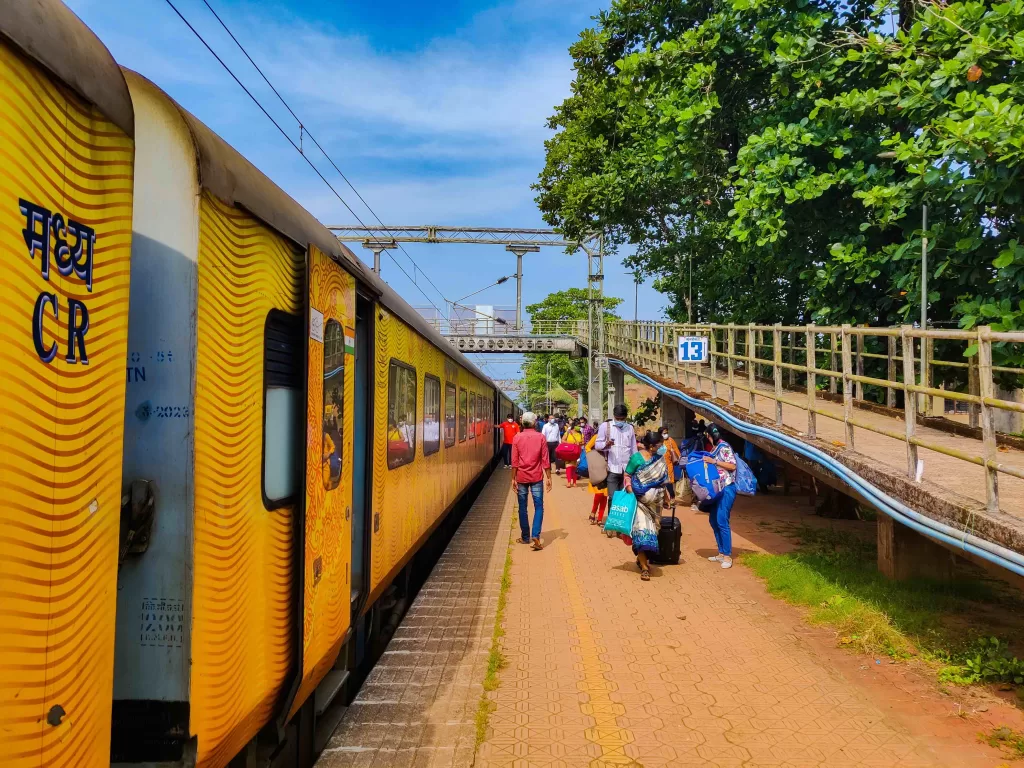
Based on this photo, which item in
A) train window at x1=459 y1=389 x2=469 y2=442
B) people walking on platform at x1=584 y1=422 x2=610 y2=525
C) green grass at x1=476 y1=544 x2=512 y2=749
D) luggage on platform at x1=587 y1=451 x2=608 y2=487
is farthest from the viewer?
people walking on platform at x1=584 y1=422 x2=610 y2=525

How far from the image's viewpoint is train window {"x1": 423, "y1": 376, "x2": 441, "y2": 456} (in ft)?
24.1

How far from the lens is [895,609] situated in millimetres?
6078

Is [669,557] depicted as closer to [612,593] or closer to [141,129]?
[612,593]

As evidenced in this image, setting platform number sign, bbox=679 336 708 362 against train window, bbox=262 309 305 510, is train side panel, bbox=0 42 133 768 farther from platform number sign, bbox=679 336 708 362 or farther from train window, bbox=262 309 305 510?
platform number sign, bbox=679 336 708 362

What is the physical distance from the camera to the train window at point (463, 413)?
1114 cm

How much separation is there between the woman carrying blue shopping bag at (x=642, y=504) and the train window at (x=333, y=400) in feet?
14.9

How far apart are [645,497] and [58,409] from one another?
657 centimetres

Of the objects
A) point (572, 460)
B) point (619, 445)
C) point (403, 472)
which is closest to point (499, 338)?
point (572, 460)

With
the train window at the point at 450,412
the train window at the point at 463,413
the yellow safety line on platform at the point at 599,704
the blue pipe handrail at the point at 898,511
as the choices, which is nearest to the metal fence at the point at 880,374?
the blue pipe handrail at the point at 898,511

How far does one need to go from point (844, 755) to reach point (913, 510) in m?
2.05

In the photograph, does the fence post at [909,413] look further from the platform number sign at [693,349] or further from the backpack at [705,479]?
the platform number sign at [693,349]

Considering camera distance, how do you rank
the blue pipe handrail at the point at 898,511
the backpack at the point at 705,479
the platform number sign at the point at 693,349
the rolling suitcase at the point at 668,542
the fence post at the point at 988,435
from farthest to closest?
the platform number sign at the point at 693,349
the rolling suitcase at the point at 668,542
the backpack at the point at 705,479
the fence post at the point at 988,435
the blue pipe handrail at the point at 898,511

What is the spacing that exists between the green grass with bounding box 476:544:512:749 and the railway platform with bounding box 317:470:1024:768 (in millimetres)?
16

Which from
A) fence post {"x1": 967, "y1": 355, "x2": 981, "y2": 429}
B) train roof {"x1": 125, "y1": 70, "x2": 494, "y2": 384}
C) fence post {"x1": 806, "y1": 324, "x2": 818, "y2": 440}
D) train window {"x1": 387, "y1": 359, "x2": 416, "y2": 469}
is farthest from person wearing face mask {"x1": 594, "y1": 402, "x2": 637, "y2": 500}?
train roof {"x1": 125, "y1": 70, "x2": 494, "y2": 384}
